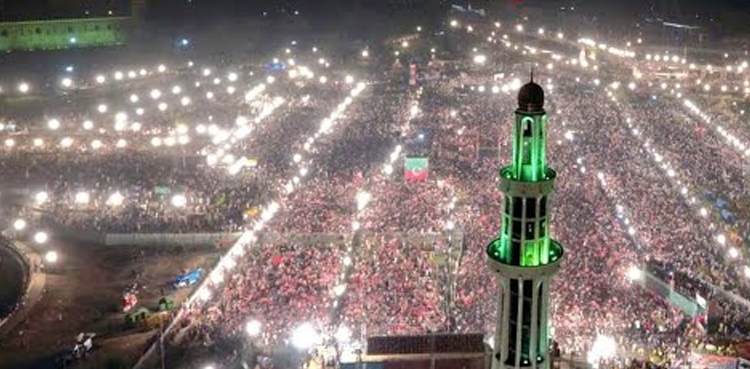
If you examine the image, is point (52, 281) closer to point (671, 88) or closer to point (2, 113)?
point (2, 113)

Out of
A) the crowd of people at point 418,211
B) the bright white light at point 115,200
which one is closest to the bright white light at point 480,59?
the crowd of people at point 418,211

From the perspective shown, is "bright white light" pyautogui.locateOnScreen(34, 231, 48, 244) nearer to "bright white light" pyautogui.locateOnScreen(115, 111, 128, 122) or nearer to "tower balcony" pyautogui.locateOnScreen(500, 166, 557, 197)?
"bright white light" pyautogui.locateOnScreen(115, 111, 128, 122)

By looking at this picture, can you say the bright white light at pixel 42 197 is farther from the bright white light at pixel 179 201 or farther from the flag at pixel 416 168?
the flag at pixel 416 168

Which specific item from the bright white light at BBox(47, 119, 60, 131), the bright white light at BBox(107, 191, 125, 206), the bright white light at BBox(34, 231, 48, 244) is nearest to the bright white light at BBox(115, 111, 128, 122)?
the bright white light at BBox(47, 119, 60, 131)

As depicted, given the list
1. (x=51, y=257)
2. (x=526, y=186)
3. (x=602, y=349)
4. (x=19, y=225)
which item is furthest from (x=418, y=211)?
(x=19, y=225)

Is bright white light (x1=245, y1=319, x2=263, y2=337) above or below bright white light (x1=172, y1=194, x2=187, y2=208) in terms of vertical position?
below

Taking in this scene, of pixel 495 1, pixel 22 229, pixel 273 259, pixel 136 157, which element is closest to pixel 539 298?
pixel 273 259
